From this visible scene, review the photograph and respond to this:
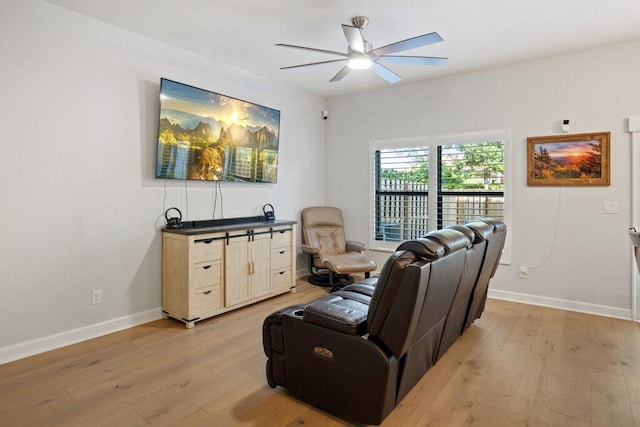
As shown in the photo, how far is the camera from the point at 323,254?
16.2 feet

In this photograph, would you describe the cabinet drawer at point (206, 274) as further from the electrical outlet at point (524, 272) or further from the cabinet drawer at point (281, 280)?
the electrical outlet at point (524, 272)

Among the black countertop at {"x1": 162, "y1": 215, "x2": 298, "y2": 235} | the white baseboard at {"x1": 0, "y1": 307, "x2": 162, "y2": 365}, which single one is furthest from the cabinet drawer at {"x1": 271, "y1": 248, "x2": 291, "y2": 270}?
the white baseboard at {"x1": 0, "y1": 307, "x2": 162, "y2": 365}

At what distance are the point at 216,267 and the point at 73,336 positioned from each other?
130cm

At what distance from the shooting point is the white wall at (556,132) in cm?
360

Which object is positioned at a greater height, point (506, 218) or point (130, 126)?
point (130, 126)

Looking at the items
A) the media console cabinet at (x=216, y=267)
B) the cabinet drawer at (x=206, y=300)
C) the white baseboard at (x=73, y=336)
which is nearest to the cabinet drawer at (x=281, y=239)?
the media console cabinet at (x=216, y=267)

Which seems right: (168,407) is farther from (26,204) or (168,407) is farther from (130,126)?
(130,126)

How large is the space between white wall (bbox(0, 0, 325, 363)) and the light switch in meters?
4.29

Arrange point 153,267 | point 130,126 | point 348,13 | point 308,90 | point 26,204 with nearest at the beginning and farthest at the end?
point 26,204 → point 348,13 → point 130,126 → point 153,267 → point 308,90

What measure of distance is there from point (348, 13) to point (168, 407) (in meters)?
3.19

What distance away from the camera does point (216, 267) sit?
3.57 m

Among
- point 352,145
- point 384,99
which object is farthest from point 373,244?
point 384,99

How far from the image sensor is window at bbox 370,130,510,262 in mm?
4293

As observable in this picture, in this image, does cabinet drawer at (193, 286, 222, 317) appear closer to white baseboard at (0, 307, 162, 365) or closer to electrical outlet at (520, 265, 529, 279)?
white baseboard at (0, 307, 162, 365)
